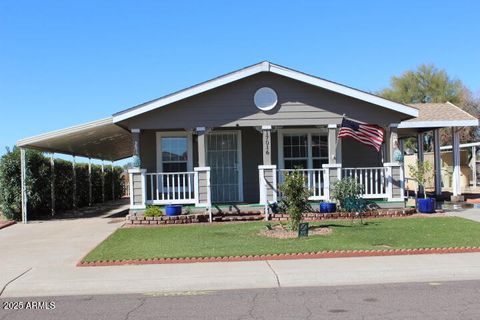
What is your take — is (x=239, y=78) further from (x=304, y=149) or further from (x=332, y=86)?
(x=304, y=149)

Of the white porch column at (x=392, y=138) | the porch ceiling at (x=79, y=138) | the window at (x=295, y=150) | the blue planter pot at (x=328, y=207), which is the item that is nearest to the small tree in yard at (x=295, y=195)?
the blue planter pot at (x=328, y=207)

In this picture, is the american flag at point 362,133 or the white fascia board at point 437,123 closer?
the american flag at point 362,133

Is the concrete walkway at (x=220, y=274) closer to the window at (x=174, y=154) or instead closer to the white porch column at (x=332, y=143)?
the white porch column at (x=332, y=143)

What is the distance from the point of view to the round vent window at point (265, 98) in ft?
52.5

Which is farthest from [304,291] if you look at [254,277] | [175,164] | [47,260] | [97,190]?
[97,190]

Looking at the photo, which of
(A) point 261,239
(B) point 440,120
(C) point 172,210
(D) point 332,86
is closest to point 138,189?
(C) point 172,210

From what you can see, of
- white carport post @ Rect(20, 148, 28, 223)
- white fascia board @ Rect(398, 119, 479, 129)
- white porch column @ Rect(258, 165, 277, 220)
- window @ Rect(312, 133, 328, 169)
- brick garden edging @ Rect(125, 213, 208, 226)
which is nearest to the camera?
brick garden edging @ Rect(125, 213, 208, 226)

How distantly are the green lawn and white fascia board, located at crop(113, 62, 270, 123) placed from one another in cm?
353

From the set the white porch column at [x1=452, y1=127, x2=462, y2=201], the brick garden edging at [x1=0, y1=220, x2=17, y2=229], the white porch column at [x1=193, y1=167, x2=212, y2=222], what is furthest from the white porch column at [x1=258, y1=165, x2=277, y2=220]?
the white porch column at [x1=452, y1=127, x2=462, y2=201]

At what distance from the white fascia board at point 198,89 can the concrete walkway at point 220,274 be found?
6.21 meters

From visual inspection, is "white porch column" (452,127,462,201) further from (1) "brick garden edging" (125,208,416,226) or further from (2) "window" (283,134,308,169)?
(2) "window" (283,134,308,169)

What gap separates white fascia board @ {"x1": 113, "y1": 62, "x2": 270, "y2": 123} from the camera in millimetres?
15617

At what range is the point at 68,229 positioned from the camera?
14.9 meters

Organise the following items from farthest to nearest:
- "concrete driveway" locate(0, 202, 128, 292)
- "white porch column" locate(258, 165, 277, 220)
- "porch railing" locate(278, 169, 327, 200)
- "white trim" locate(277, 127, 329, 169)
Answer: "white trim" locate(277, 127, 329, 169) < "porch railing" locate(278, 169, 327, 200) < "white porch column" locate(258, 165, 277, 220) < "concrete driveway" locate(0, 202, 128, 292)
